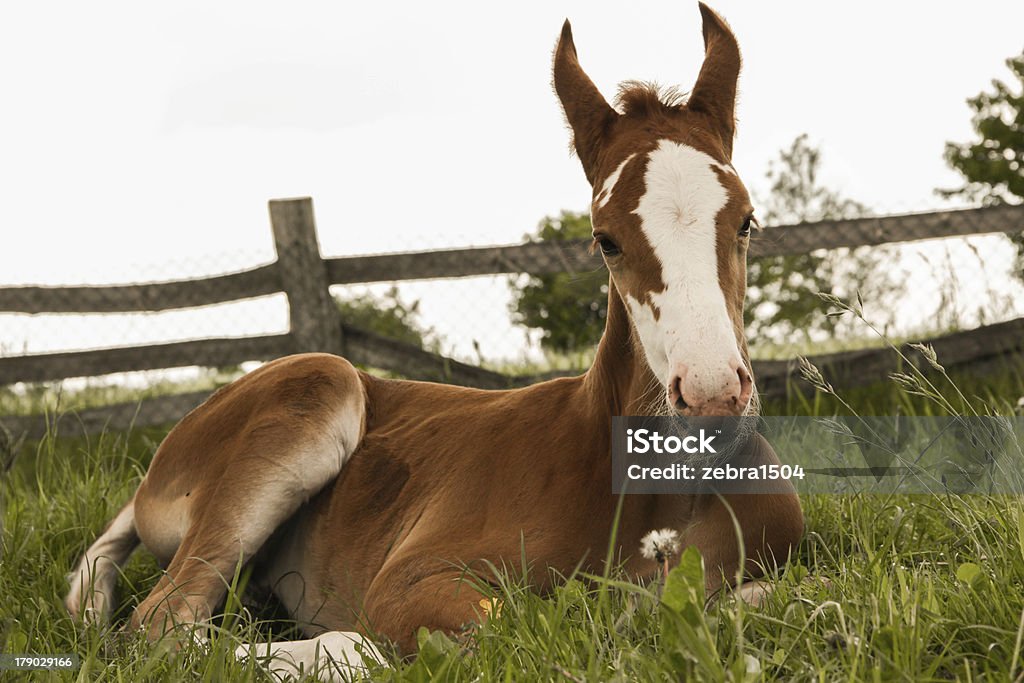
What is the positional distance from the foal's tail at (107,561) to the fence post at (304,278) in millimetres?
3435

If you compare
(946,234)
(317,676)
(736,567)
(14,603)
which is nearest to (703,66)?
(736,567)

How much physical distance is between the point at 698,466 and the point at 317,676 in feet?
3.74

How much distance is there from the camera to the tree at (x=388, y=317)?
7.99 metres

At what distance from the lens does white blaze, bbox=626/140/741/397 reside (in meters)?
2.00

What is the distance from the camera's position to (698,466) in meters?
2.54

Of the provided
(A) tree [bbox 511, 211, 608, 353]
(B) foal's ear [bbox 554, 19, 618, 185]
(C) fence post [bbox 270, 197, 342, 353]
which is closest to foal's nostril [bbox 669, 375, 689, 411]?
(B) foal's ear [bbox 554, 19, 618, 185]

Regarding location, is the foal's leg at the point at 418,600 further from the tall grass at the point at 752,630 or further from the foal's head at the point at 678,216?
the foal's head at the point at 678,216

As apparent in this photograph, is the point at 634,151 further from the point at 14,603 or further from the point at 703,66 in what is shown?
the point at 14,603

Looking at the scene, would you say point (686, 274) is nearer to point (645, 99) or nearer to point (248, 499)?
point (645, 99)

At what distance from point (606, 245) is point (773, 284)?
24.2 m

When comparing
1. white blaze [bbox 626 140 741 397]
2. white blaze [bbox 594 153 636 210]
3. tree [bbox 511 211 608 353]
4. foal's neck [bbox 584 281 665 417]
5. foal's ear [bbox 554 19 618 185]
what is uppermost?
foal's ear [bbox 554 19 618 185]

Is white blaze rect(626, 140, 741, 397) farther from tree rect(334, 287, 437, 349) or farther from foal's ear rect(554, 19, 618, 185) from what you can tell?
tree rect(334, 287, 437, 349)

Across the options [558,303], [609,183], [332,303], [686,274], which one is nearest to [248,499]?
[609,183]

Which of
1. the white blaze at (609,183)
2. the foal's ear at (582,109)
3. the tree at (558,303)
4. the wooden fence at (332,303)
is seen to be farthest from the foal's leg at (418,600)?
the tree at (558,303)
